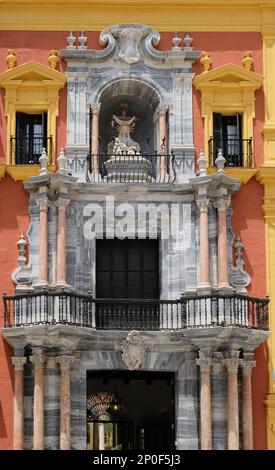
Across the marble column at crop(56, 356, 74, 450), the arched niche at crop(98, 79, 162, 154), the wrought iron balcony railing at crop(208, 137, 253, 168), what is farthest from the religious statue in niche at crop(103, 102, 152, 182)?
the marble column at crop(56, 356, 74, 450)

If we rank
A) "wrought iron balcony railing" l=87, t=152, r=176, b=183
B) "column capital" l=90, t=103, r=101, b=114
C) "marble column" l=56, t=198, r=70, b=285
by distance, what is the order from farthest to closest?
"column capital" l=90, t=103, r=101, b=114 → "wrought iron balcony railing" l=87, t=152, r=176, b=183 → "marble column" l=56, t=198, r=70, b=285

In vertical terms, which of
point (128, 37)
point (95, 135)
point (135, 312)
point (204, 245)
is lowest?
point (135, 312)

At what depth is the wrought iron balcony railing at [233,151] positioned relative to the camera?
25344 mm

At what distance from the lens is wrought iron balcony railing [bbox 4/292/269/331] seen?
23.5m

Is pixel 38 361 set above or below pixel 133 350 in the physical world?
below

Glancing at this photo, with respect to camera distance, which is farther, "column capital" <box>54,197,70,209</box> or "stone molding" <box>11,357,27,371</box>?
"column capital" <box>54,197,70,209</box>

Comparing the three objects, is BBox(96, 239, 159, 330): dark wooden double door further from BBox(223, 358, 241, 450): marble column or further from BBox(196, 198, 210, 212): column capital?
BBox(223, 358, 241, 450): marble column

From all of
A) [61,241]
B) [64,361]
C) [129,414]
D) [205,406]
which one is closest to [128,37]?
[61,241]

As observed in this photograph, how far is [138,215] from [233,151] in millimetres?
2815

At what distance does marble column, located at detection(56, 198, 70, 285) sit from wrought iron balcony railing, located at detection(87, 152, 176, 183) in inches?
44.0

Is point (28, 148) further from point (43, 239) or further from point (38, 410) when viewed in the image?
point (38, 410)

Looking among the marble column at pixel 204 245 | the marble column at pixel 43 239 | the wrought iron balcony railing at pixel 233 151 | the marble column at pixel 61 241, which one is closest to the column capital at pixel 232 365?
the marble column at pixel 204 245

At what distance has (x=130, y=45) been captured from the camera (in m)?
25.7

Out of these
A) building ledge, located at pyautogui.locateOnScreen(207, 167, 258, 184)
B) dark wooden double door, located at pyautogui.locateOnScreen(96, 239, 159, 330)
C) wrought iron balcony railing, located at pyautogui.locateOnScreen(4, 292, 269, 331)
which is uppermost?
building ledge, located at pyautogui.locateOnScreen(207, 167, 258, 184)
